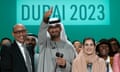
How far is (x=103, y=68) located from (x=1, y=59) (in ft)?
3.87

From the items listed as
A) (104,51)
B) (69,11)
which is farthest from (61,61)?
(69,11)

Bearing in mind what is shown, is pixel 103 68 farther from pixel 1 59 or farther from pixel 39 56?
pixel 1 59

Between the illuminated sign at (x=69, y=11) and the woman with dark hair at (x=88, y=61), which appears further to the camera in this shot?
the illuminated sign at (x=69, y=11)

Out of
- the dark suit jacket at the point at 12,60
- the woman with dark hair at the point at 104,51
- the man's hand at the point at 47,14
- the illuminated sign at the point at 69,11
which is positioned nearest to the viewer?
the dark suit jacket at the point at 12,60

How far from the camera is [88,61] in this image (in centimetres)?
551

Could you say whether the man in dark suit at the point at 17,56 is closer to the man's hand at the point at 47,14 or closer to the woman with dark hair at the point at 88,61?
the man's hand at the point at 47,14

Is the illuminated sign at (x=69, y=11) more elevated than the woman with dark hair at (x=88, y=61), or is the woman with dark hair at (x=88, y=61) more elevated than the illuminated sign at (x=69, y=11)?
the illuminated sign at (x=69, y=11)

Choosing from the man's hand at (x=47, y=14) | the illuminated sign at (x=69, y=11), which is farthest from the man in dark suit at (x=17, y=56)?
the illuminated sign at (x=69, y=11)

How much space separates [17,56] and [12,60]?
7 centimetres

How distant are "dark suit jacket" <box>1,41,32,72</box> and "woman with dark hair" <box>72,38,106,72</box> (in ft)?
2.00

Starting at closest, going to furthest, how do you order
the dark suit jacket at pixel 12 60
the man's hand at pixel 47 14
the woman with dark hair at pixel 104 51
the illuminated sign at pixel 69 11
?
1. the dark suit jacket at pixel 12 60
2. the man's hand at pixel 47 14
3. the woman with dark hair at pixel 104 51
4. the illuminated sign at pixel 69 11

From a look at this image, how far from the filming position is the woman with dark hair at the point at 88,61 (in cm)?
548

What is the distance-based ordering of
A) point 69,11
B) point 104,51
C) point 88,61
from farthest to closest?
point 69,11 < point 104,51 < point 88,61

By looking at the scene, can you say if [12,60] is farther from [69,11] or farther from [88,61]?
[69,11]
